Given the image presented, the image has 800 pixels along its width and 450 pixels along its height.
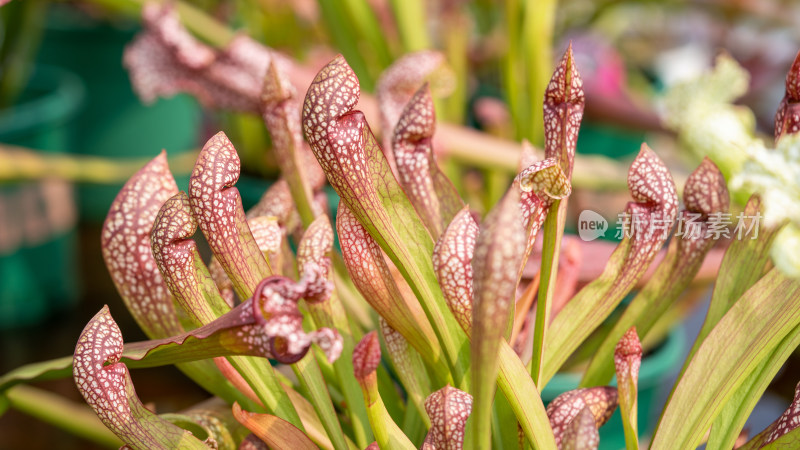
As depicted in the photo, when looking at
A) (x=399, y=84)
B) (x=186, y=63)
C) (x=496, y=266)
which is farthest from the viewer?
(x=186, y=63)

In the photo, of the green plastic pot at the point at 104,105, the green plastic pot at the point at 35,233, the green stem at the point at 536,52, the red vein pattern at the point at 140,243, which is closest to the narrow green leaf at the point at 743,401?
the red vein pattern at the point at 140,243

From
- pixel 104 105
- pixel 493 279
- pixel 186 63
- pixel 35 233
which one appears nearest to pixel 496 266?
pixel 493 279

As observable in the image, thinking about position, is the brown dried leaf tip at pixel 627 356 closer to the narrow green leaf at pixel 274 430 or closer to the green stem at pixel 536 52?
the narrow green leaf at pixel 274 430

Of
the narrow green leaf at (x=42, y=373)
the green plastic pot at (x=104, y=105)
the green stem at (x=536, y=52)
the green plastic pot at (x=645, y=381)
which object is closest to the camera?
the narrow green leaf at (x=42, y=373)

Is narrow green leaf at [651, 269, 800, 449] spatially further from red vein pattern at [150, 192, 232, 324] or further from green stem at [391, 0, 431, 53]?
green stem at [391, 0, 431, 53]

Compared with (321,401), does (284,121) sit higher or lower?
higher

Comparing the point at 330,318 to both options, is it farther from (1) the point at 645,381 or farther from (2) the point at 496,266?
(1) the point at 645,381
